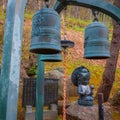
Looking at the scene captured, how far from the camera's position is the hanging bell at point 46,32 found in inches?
88.4

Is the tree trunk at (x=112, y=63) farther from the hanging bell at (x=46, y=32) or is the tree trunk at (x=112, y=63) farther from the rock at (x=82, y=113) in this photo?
the hanging bell at (x=46, y=32)

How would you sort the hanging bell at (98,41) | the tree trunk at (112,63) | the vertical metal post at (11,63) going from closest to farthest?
the vertical metal post at (11,63) < the hanging bell at (98,41) < the tree trunk at (112,63)

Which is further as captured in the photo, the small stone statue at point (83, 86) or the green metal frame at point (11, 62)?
the small stone statue at point (83, 86)

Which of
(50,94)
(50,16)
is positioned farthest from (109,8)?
(50,94)

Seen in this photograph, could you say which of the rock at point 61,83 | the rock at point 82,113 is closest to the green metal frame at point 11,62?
the rock at point 82,113

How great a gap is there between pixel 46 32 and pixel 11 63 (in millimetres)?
466

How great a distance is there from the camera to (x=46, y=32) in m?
2.26

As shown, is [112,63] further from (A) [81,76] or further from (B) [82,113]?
(A) [81,76]

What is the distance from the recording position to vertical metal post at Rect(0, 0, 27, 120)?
6.34 feet

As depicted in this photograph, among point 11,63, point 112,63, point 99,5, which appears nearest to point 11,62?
point 11,63

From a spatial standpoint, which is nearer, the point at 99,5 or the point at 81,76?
the point at 99,5

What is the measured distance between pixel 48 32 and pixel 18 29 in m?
0.33

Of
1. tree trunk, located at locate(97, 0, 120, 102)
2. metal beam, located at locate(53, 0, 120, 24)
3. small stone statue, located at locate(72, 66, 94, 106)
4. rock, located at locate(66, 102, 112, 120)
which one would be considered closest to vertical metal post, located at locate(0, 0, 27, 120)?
metal beam, located at locate(53, 0, 120, 24)

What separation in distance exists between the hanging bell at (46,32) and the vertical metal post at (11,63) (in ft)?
0.86
